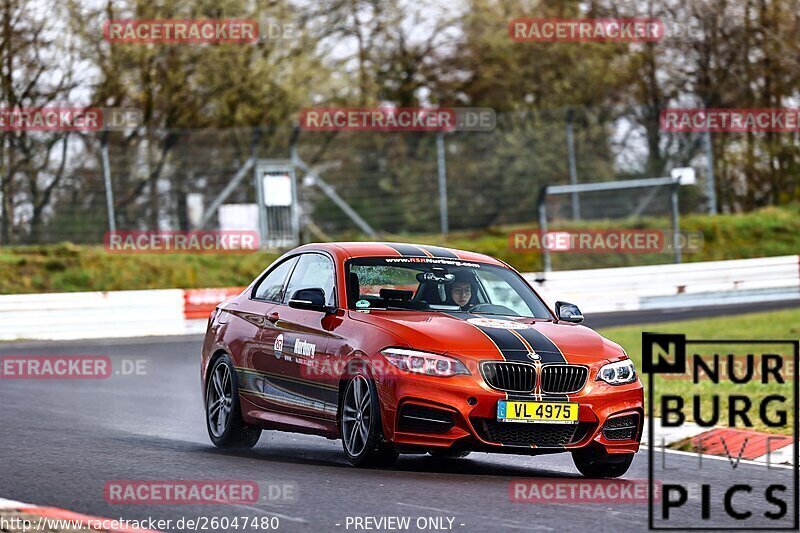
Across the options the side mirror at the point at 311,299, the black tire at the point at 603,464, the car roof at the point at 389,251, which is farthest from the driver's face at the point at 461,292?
the black tire at the point at 603,464

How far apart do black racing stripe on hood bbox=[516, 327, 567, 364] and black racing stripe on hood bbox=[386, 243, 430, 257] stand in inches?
55.8

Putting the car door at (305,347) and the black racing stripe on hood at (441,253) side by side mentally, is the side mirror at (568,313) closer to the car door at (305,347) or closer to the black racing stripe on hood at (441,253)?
the black racing stripe on hood at (441,253)

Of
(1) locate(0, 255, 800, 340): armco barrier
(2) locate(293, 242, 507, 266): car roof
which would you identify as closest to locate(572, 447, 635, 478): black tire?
(2) locate(293, 242, 507, 266): car roof

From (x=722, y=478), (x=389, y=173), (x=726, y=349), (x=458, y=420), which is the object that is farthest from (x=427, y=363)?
(x=389, y=173)

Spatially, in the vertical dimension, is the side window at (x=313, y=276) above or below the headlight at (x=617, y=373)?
above

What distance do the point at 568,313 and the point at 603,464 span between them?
129 cm

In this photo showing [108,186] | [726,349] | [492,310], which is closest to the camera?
[492,310]

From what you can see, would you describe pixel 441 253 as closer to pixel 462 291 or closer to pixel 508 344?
pixel 462 291

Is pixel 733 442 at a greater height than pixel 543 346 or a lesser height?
lesser

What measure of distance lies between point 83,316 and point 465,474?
1569 cm

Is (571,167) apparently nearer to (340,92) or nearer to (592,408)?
(340,92)

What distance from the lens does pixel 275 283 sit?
426 inches

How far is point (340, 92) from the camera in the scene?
125 feet

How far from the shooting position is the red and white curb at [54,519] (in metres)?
6.68
